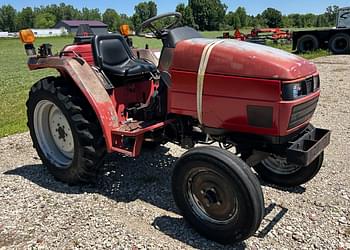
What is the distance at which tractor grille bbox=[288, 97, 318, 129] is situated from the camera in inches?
111

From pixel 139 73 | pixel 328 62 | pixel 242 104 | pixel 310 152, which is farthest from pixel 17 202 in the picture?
pixel 328 62

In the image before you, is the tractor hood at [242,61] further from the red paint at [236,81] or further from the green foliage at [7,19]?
the green foliage at [7,19]

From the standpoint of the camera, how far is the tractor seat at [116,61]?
3.80m

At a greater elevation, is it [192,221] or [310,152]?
[310,152]

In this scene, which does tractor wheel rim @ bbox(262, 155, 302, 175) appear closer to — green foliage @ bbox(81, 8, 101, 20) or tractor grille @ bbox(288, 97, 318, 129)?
tractor grille @ bbox(288, 97, 318, 129)

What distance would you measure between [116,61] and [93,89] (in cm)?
49

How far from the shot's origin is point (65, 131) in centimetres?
402

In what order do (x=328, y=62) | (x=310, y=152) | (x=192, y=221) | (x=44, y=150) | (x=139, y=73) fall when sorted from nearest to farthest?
(x=310, y=152) < (x=192, y=221) < (x=139, y=73) < (x=44, y=150) < (x=328, y=62)

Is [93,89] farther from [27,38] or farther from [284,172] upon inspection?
[284,172]

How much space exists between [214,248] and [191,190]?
1.51ft

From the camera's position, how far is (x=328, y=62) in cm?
1460

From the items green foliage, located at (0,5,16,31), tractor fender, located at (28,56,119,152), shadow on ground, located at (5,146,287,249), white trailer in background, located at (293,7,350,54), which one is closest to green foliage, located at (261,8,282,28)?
white trailer in background, located at (293,7,350,54)

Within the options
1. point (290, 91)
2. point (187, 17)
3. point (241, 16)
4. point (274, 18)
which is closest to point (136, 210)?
point (290, 91)

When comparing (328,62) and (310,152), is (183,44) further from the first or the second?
(328,62)
